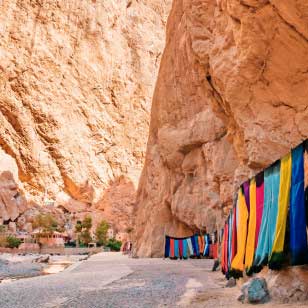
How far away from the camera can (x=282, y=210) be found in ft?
17.7

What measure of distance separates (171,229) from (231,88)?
18.3 metres

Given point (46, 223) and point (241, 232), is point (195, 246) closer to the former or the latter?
point (241, 232)

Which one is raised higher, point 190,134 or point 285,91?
point 190,134

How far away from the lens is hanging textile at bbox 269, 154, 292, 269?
533 cm

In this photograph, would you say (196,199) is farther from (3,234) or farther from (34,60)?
(34,60)

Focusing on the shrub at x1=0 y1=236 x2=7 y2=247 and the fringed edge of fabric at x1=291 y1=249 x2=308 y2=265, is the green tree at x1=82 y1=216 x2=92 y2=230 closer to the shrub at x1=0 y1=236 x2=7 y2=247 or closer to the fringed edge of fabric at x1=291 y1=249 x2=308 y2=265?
the shrub at x1=0 y1=236 x2=7 y2=247

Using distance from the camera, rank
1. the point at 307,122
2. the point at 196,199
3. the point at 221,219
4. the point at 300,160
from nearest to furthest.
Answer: the point at 300,160
the point at 307,122
the point at 221,219
the point at 196,199

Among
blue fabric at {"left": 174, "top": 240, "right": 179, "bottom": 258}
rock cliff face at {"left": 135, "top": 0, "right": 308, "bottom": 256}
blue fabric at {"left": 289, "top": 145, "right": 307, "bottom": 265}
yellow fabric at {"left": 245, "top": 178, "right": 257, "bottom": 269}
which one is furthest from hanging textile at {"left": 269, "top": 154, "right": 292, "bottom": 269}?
blue fabric at {"left": 174, "top": 240, "right": 179, "bottom": 258}

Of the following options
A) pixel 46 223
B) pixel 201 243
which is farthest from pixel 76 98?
pixel 201 243

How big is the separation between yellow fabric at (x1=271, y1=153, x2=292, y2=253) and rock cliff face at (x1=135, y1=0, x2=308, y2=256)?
4481 mm

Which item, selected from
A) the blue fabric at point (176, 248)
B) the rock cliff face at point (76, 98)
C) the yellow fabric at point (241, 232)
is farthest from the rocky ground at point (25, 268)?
the rock cliff face at point (76, 98)

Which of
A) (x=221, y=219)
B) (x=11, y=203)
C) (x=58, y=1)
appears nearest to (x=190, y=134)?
(x=221, y=219)

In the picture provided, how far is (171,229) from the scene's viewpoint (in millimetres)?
28828

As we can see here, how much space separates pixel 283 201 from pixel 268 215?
2.01ft
